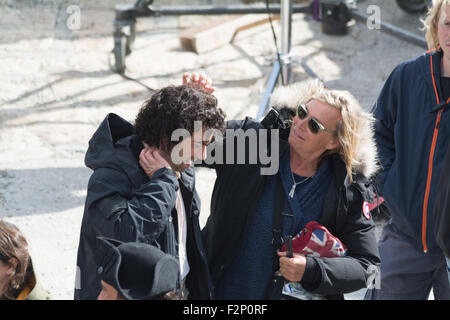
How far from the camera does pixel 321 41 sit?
20.2 feet

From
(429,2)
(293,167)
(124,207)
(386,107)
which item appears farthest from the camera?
(429,2)

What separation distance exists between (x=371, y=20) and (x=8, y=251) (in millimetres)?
3597

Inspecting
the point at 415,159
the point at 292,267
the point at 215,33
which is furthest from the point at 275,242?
the point at 215,33

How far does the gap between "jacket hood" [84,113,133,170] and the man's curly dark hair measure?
5 cm

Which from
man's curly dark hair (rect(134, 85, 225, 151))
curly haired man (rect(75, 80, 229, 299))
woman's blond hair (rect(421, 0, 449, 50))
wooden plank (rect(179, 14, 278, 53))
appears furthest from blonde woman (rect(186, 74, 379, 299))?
wooden plank (rect(179, 14, 278, 53))

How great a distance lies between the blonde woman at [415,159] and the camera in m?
2.39

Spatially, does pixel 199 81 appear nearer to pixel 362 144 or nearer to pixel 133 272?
pixel 362 144

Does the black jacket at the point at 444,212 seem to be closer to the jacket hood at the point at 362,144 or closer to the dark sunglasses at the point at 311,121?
the jacket hood at the point at 362,144

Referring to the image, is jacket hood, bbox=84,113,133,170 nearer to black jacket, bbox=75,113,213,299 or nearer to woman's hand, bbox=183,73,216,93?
black jacket, bbox=75,113,213,299

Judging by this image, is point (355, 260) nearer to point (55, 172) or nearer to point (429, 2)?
point (55, 172)

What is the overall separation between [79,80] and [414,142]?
3229mm

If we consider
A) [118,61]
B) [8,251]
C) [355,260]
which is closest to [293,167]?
[355,260]

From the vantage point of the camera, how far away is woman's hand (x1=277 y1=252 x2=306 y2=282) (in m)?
1.93

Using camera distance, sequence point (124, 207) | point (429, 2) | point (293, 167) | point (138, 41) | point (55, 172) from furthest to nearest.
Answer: point (138, 41), point (429, 2), point (55, 172), point (293, 167), point (124, 207)
